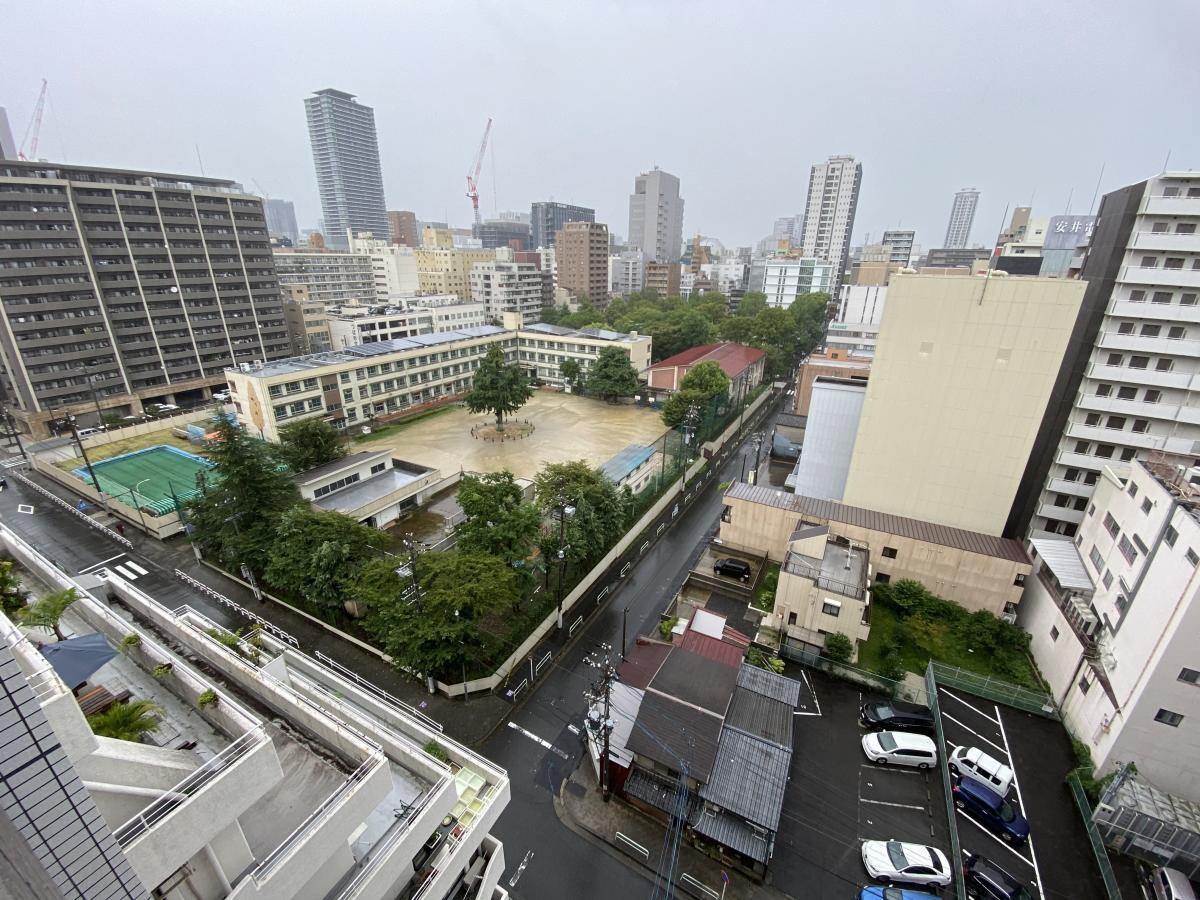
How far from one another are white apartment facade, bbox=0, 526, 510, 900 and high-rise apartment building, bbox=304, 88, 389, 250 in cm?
20373

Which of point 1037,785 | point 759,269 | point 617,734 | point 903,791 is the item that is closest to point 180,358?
point 617,734

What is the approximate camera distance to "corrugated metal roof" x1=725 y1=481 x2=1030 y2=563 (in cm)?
2289

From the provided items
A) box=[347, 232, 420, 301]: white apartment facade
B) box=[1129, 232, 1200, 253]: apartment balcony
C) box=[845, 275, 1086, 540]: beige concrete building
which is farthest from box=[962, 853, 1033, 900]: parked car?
box=[347, 232, 420, 301]: white apartment facade

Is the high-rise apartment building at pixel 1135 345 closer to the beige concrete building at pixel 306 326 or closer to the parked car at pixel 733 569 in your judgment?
the parked car at pixel 733 569

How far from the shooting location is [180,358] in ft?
178

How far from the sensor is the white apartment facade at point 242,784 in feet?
18.6

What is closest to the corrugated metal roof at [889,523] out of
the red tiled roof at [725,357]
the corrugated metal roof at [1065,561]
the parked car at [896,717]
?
the corrugated metal roof at [1065,561]

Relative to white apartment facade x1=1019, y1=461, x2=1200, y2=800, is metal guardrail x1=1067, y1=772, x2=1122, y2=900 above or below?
below

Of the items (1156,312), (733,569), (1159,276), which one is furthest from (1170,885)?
(1159,276)

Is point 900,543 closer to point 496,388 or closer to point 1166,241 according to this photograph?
point 1166,241

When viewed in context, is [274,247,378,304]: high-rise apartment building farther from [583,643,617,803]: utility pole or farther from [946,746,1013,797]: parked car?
[946,746,1013,797]: parked car

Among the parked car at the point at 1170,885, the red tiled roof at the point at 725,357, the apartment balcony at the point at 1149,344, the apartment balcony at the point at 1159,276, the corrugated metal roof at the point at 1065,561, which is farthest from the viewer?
the red tiled roof at the point at 725,357

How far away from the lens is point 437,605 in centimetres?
1822

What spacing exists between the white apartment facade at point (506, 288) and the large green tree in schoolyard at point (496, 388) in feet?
140
